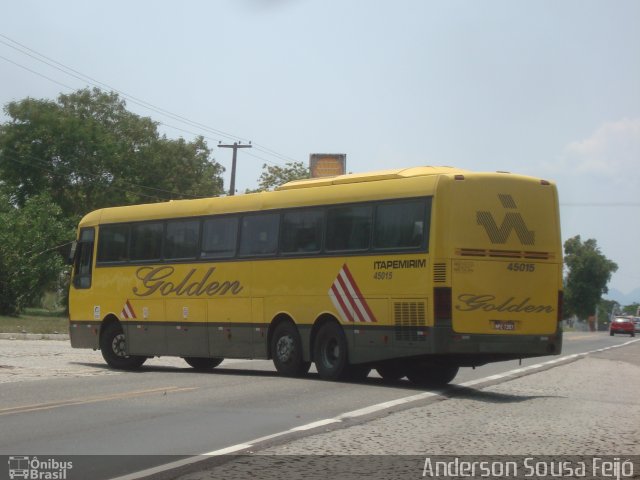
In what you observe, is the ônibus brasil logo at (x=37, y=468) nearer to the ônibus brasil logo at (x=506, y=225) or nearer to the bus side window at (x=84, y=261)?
the ônibus brasil logo at (x=506, y=225)

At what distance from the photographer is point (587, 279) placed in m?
122

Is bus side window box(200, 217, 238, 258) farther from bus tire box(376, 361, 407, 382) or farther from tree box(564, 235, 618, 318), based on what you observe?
tree box(564, 235, 618, 318)

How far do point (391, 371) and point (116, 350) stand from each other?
685cm

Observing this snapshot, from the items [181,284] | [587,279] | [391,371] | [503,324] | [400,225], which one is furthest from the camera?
[587,279]

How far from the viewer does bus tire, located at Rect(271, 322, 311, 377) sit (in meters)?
18.9

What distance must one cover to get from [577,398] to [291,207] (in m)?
6.47

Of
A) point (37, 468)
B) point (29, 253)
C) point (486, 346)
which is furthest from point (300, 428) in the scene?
point (29, 253)

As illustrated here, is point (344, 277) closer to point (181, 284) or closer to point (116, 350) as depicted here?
point (181, 284)

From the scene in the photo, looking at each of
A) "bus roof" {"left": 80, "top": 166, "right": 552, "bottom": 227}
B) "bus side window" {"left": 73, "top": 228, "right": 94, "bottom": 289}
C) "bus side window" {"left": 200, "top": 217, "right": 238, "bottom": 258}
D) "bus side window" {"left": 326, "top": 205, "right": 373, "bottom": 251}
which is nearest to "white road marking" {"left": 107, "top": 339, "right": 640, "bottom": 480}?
"bus side window" {"left": 326, "top": 205, "right": 373, "bottom": 251}

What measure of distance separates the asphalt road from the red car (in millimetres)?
59302

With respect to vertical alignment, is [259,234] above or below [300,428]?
above

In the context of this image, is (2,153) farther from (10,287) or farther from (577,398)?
(577,398)

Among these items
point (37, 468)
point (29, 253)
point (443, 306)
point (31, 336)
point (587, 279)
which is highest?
point (587, 279)

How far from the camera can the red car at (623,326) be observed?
248ft
